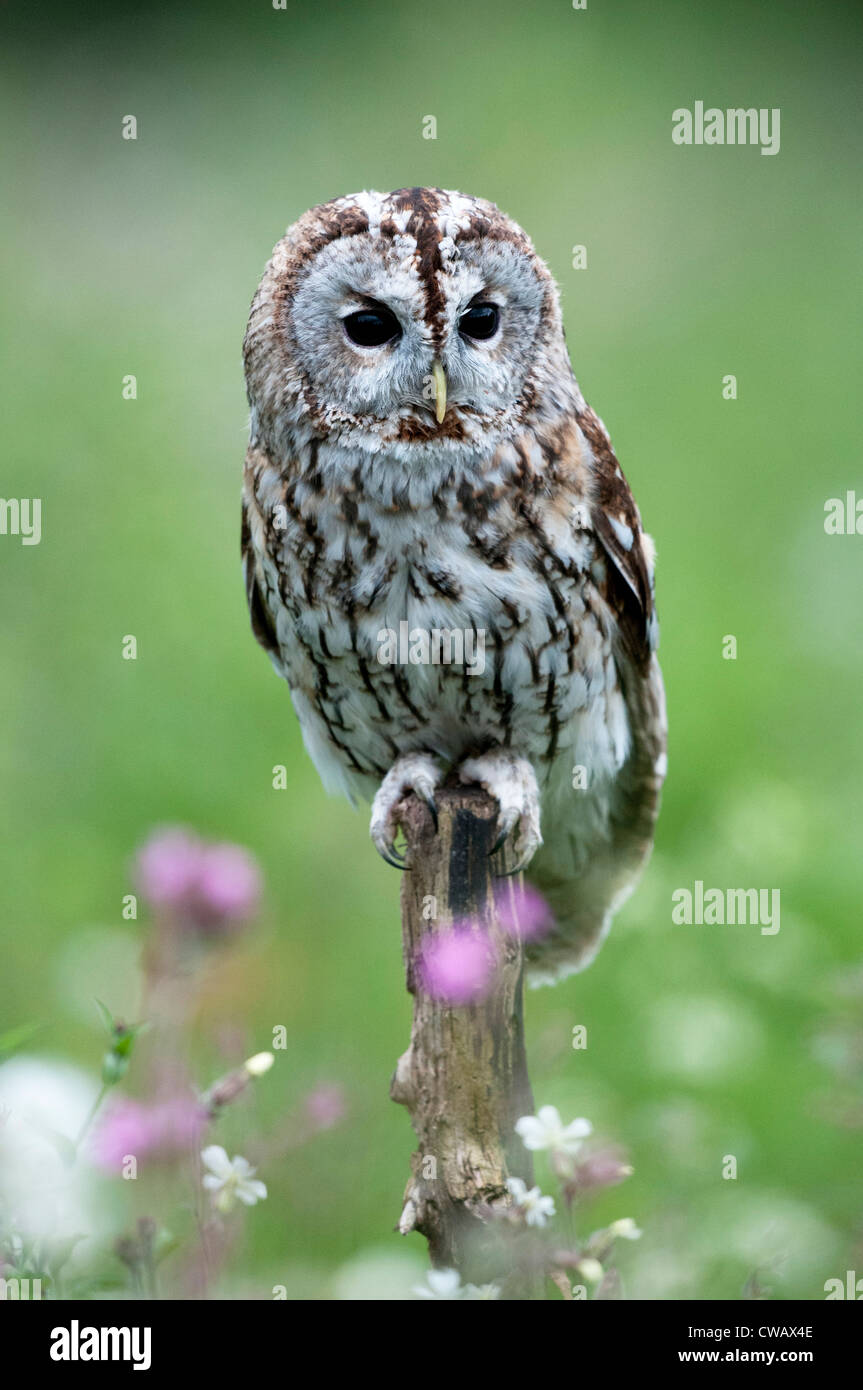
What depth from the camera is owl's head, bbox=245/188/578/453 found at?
2.29 metres

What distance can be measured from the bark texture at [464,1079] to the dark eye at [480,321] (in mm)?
791

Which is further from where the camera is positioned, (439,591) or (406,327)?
(439,591)

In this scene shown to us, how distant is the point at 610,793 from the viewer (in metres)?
3.23

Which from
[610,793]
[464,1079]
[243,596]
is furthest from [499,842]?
[243,596]

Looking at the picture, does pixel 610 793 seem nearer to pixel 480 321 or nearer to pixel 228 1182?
pixel 480 321

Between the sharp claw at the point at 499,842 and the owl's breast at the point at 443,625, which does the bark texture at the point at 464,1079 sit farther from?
the owl's breast at the point at 443,625

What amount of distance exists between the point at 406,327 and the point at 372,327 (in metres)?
0.08

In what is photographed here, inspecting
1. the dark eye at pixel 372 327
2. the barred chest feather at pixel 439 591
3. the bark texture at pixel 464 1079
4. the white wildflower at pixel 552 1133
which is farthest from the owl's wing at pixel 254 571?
the white wildflower at pixel 552 1133

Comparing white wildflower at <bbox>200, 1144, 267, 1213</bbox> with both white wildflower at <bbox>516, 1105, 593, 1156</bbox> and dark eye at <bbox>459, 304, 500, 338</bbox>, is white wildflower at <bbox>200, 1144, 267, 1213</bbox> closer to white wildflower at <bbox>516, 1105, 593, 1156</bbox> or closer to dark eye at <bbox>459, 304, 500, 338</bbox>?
white wildflower at <bbox>516, 1105, 593, 1156</bbox>

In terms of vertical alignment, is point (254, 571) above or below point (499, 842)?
above

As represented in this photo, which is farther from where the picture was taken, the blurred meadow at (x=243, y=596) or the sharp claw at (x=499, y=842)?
the blurred meadow at (x=243, y=596)

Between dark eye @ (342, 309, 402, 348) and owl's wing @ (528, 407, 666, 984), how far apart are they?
0.49 metres

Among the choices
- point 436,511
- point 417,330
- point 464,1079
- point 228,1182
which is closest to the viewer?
point 228,1182

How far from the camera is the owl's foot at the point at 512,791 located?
2.58 meters
